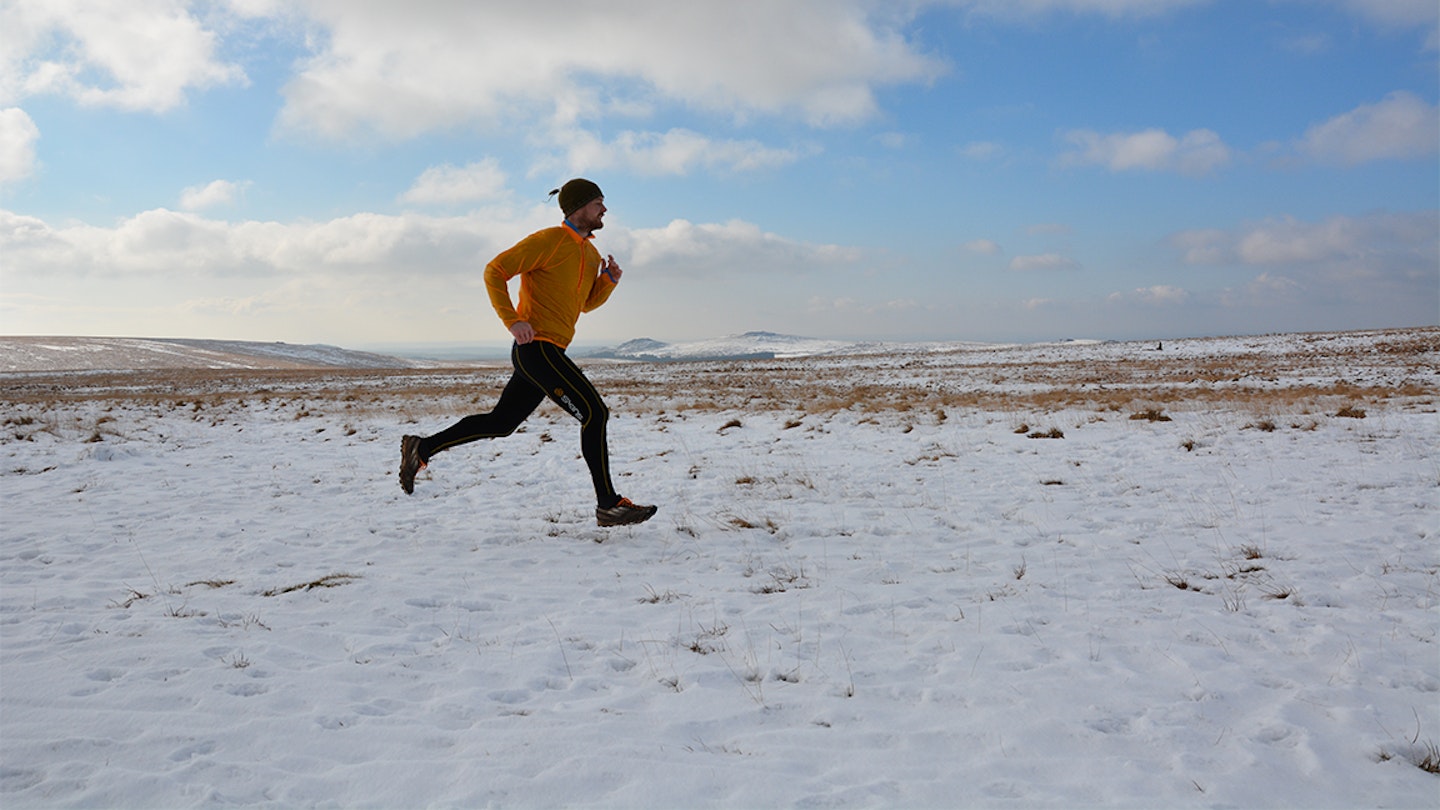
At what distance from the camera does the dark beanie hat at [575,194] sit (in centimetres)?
593

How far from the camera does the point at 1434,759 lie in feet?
8.72

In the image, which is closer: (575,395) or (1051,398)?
(575,395)

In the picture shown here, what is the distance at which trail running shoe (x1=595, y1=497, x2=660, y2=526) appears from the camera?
19.9 ft

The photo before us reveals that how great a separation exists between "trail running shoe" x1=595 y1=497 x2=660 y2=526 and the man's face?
2374 mm

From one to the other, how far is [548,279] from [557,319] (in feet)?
1.13

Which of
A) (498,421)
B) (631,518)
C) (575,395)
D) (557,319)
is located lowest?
(631,518)

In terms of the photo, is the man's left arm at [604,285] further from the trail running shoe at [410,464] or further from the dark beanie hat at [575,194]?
the trail running shoe at [410,464]

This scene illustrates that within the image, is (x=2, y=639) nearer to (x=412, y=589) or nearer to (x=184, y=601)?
(x=184, y=601)

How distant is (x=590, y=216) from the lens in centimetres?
602

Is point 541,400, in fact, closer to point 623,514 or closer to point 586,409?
point 586,409

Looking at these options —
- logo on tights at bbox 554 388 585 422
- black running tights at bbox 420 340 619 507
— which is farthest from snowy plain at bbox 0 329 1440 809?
logo on tights at bbox 554 388 585 422

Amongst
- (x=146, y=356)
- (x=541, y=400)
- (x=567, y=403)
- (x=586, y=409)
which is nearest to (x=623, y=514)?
(x=586, y=409)

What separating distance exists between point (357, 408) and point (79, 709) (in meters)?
18.0

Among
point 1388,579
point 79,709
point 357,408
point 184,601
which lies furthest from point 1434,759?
point 357,408
